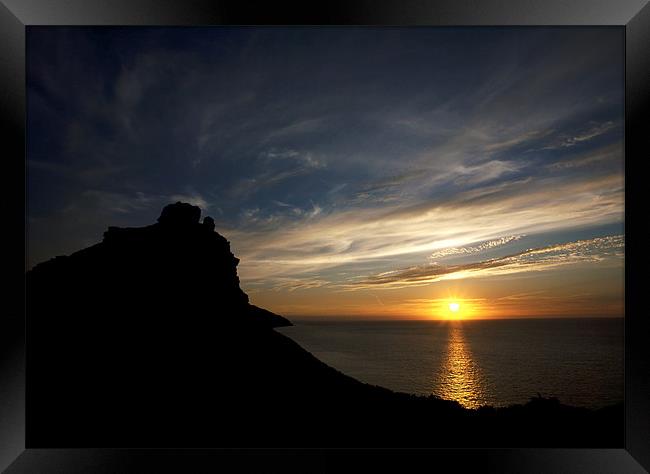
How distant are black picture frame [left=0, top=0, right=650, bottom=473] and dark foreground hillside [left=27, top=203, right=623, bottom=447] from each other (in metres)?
0.46

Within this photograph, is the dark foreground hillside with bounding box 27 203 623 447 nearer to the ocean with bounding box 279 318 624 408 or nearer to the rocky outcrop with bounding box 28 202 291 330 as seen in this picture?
the rocky outcrop with bounding box 28 202 291 330

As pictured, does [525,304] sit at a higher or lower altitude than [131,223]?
lower

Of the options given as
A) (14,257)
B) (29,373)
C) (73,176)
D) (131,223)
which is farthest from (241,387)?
(14,257)

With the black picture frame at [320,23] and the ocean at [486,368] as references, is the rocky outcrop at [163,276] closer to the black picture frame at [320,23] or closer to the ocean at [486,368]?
the black picture frame at [320,23]

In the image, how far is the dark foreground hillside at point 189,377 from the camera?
3219 millimetres

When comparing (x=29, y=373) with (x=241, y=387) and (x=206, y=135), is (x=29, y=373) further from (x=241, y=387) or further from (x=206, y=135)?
(x=241, y=387)

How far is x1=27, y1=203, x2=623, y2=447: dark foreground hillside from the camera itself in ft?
10.6

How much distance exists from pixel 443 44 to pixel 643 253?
2076 mm

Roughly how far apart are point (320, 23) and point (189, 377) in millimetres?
4087

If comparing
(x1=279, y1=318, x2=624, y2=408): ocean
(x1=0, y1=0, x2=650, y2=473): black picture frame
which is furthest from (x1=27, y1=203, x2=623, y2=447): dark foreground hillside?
(x1=279, y1=318, x2=624, y2=408): ocean

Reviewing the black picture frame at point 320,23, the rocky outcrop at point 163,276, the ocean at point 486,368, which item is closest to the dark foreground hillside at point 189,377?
the rocky outcrop at point 163,276

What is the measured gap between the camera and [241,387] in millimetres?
5051

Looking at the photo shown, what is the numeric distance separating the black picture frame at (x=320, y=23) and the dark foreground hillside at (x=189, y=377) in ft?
1.51

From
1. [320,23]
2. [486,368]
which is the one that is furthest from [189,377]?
[486,368]
